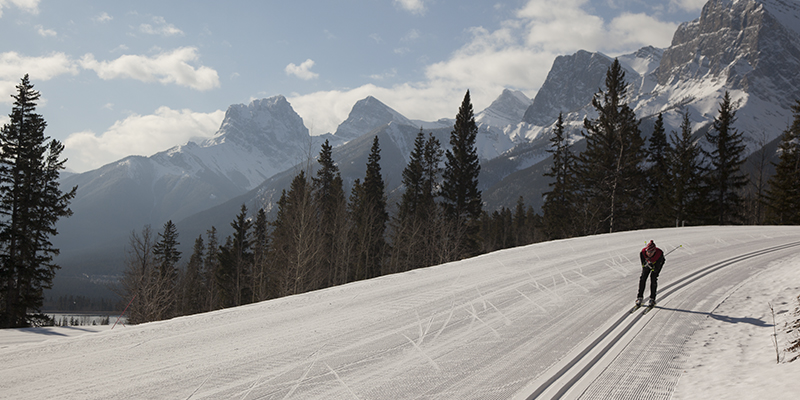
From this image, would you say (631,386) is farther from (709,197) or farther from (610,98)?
(709,197)

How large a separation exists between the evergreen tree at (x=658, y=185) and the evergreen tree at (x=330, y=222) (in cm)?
2753

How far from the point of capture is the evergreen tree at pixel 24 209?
22.9 meters

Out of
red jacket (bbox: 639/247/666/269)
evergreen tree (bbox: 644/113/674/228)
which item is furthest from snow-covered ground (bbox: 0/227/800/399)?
evergreen tree (bbox: 644/113/674/228)

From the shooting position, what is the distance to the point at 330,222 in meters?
37.2

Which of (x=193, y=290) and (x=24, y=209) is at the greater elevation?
(x=24, y=209)

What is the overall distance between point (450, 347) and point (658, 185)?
40.2 meters

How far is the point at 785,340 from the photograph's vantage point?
651 cm

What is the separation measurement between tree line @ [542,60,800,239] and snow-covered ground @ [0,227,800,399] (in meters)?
21.3

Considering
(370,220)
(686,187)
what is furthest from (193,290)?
(686,187)

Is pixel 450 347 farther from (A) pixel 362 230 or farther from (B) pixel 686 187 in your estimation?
(B) pixel 686 187

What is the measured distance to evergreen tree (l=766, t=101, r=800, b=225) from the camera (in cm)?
3405

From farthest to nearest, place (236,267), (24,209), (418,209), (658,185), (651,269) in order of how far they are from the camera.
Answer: (236,267)
(658,185)
(418,209)
(24,209)
(651,269)

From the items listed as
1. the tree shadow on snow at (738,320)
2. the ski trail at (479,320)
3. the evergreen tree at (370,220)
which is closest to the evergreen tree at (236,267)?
the evergreen tree at (370,220)

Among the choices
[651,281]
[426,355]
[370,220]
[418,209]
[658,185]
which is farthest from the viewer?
[658,185]
